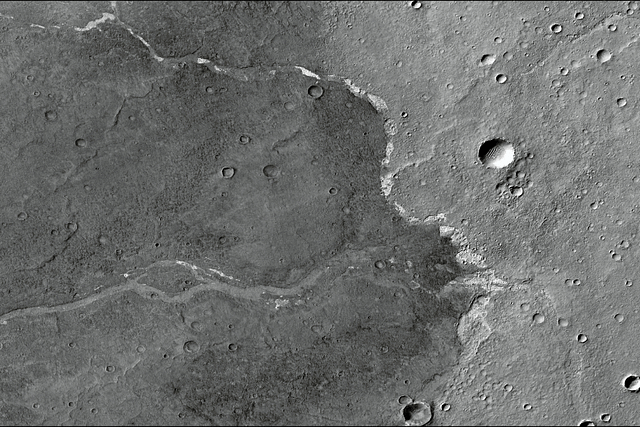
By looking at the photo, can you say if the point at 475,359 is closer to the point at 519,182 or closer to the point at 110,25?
the point at 519,182

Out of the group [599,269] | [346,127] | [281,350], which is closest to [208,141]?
[346,127]

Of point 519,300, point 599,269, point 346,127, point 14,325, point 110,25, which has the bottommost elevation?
point 14,325

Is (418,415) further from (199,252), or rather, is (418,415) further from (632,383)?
(199,252)

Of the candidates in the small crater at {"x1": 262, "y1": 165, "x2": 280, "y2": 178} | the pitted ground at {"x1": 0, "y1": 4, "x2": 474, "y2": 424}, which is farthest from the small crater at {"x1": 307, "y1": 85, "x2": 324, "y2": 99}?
the small crater at {"x1": 262, "y1": 165, "x2": 280, "y2": 178}

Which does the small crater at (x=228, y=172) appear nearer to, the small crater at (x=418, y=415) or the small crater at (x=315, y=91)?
the small crater at (x=315, y=91)

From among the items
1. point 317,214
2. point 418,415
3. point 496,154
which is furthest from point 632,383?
point 317,214

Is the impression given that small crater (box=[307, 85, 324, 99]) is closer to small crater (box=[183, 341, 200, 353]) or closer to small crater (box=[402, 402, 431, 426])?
small crater (box=[183, 341, 200, 353])

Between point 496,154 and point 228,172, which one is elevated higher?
point 496,154
